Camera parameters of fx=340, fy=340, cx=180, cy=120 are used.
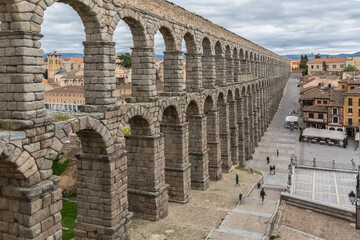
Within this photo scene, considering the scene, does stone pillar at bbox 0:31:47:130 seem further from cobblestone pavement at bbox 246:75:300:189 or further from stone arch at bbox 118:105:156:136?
cobblestone pavement at bbox 246:75:300:189

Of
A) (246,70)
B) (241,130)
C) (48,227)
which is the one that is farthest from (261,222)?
(246,70)

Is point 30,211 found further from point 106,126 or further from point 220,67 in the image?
point 220,67

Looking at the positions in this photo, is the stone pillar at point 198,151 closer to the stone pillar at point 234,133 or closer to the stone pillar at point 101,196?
the stone pillar at point 234,133

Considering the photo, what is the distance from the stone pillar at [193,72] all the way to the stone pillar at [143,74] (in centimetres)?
761

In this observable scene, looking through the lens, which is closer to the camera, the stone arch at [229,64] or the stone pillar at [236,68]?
the stone arch at [229,64]

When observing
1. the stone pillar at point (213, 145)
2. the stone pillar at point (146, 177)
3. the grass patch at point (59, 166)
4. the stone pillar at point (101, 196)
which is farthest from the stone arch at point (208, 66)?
the grass patch at point (59, 166)

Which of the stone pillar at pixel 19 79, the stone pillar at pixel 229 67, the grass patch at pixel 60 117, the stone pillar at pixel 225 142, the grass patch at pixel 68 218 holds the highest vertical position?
the stone pillar at pixel 229 67

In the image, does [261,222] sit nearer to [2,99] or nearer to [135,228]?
[135,228]

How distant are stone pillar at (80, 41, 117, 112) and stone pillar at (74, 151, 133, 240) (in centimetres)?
253

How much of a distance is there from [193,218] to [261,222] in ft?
14.5

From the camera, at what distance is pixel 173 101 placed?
2288 cm

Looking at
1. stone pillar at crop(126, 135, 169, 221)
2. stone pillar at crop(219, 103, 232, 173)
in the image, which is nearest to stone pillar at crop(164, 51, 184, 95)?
stone pillar at crop(126, 135, 169, 221)

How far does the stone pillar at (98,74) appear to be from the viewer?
606 inches

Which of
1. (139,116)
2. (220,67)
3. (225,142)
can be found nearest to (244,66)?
(220,67)
